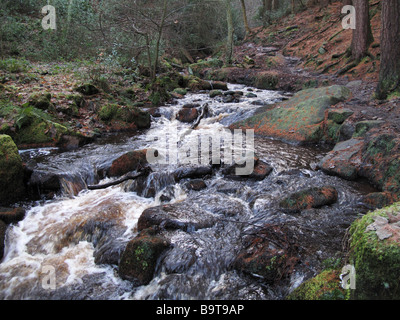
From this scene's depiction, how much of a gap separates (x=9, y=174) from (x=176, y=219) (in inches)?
129

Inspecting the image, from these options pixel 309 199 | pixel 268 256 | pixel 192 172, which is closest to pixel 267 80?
pixel 192 172

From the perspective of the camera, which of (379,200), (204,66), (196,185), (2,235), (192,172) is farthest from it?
(204,66)

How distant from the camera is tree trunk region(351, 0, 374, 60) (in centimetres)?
1045

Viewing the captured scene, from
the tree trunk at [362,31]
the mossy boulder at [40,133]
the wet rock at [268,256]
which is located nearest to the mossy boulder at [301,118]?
the tree trunk at [362,31]

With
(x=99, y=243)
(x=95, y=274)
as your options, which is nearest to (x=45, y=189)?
(x=99, y=243)

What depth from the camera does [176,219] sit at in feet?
14.5

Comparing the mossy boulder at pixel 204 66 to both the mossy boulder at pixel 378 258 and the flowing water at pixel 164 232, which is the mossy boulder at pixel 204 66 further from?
the mossy boulder at pixel 378 258

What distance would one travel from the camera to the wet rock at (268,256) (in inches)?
127

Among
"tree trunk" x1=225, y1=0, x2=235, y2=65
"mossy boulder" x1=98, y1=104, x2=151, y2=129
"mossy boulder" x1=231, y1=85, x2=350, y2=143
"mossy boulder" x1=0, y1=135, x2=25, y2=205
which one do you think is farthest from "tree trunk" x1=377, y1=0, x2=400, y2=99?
"tree trunk" x1=225, y1=0, x2=235, y2=65

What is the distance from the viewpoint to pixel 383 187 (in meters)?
4.79

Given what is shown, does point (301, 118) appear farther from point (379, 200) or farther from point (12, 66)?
point (12, 66)

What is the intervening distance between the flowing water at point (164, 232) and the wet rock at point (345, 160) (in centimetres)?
20

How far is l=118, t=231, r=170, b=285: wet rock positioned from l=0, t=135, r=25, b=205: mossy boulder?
2.94 m

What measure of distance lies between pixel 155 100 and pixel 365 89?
794cm
